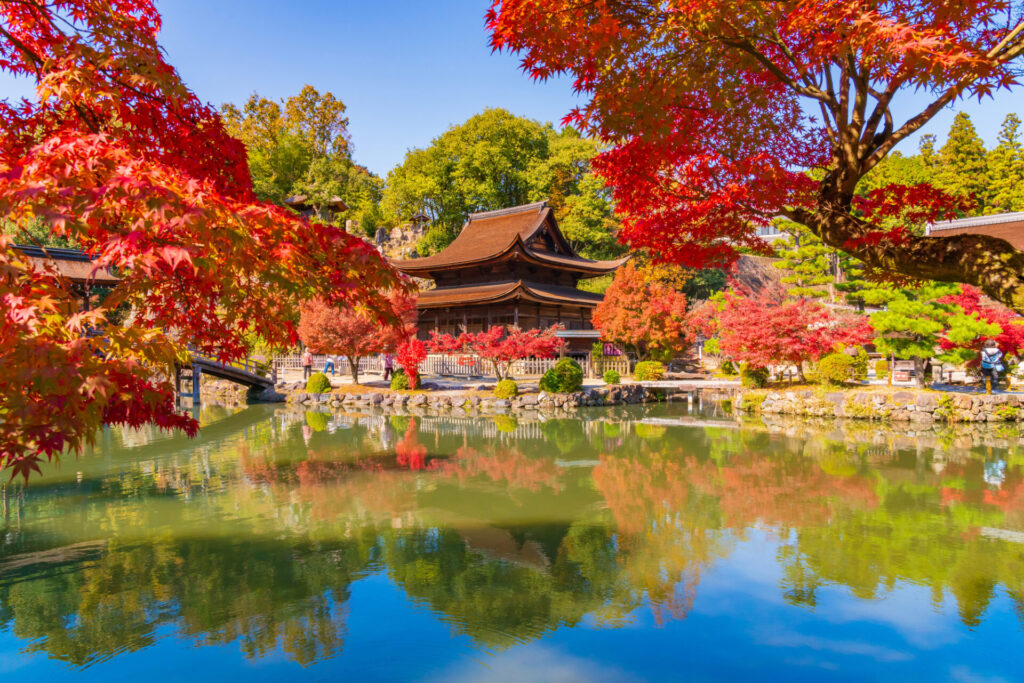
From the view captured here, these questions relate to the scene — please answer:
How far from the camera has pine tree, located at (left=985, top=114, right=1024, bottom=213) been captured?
28.7 meters

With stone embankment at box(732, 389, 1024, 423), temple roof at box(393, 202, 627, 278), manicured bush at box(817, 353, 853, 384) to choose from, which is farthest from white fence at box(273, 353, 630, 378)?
manicured bush at box(817, 353, 853, 384)

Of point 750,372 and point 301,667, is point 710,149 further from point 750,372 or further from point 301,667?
point 750,372

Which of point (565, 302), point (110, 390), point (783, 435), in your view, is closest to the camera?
point (110, 390)

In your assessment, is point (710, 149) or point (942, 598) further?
point (710, 149)

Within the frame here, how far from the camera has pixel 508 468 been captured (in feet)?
30.8

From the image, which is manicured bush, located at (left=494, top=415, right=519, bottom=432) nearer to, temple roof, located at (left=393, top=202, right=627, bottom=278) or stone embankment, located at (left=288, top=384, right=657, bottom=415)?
stone embankment, located at (left=288, top=384, right=657, bottom=415)

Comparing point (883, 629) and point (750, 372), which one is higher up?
point (750, 372)

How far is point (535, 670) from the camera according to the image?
3674 millimetres

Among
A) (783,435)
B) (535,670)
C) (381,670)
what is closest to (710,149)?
(535,670)

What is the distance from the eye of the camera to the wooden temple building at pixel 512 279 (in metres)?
26.0

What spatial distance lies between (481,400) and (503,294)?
7759mm

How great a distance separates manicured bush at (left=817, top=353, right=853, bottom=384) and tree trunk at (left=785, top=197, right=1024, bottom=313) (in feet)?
43.2

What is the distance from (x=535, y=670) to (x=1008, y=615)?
3.50 metres

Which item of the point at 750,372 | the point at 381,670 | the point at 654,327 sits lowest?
the point at 381,670
